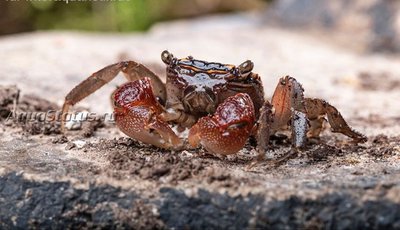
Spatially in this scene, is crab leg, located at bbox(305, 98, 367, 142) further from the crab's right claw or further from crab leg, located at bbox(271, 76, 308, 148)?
the crab's right claw

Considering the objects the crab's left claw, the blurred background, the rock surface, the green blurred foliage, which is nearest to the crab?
the crab's left claw

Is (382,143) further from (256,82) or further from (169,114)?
(169,114)

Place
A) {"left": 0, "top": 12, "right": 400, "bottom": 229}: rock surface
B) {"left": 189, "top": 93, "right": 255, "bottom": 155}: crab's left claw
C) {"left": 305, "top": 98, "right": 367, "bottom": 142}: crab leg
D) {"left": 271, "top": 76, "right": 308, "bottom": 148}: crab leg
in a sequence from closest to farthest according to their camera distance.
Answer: {"left": 0, "top": 12, "right": 400, "bottom": 229}: rock surface, {"left": 189, "top": 93, "right": 255, "bottom": 155}: crab's left claw, {"left": 271, "top": 76, "right": 308, "bottom": 148}: crab leg, {"left": 305, "top": 98, "right": 367, "bottom": 142}: crab leg

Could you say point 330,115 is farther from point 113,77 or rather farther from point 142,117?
point 113,77

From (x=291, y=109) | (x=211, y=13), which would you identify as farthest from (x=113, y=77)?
(x=211, y=13)

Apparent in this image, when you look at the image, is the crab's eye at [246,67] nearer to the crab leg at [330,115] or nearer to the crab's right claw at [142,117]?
the crab leg at [330,115]

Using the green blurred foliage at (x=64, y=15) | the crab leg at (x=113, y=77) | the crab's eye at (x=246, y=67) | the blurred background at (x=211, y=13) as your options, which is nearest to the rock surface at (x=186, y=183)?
the crab leg at (x=113, y=77)

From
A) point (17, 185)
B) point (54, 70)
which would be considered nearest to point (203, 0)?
point (54, 70)

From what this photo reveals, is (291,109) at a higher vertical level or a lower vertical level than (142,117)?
higher
